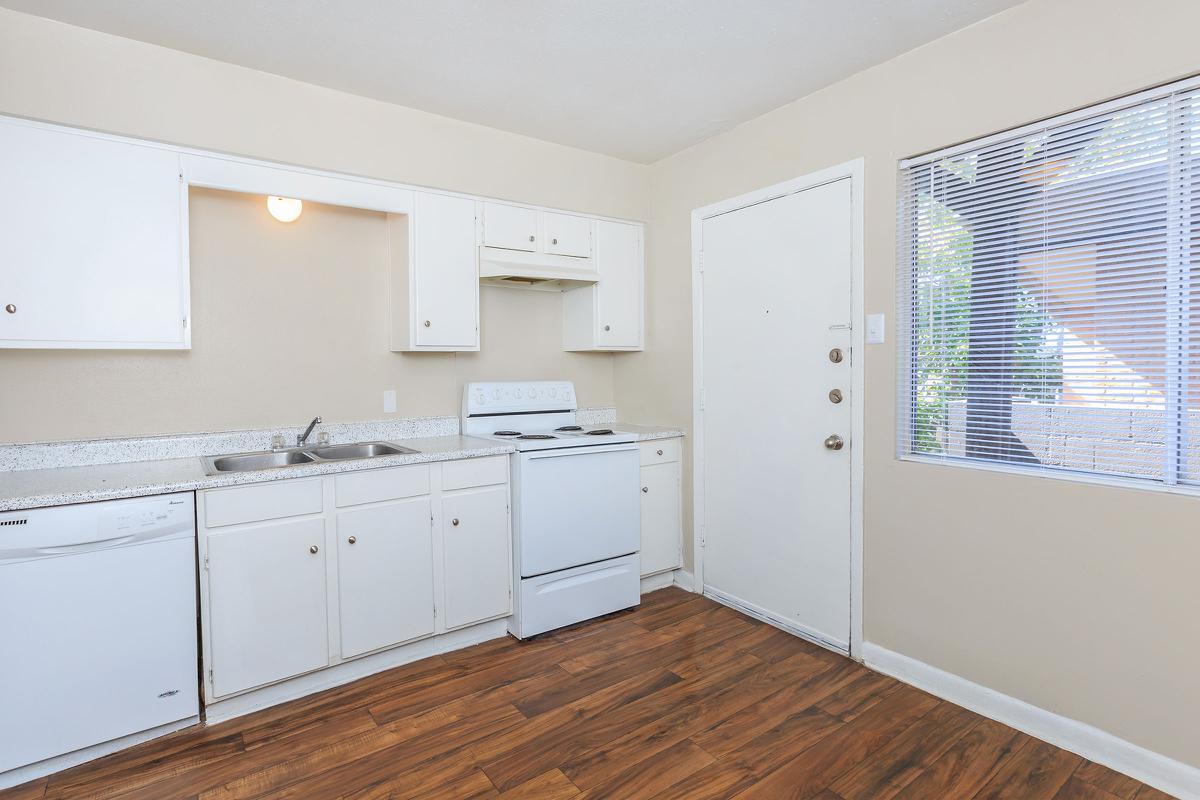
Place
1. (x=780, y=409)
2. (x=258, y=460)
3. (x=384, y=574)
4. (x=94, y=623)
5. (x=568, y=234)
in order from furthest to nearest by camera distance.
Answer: (x=568, y=234) < (x=780, y=409) < (x=258, y=460) < (x=384, y=574) < (x=94, y=623)

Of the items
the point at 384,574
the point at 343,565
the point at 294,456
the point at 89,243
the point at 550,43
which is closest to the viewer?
the point at 89,243

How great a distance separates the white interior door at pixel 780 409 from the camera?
2.75m

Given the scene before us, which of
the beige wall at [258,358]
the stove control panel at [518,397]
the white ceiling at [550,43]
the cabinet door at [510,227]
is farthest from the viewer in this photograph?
the stove control panel at [518,397]

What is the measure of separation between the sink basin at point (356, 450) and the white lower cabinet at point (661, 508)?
135 cm

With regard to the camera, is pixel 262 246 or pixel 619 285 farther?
pixel 619 285

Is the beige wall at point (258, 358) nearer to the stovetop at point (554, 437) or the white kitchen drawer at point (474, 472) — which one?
the stovetop at point (554, 437)

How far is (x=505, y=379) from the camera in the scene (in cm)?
362

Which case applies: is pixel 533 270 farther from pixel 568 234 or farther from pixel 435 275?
pixel 435 275

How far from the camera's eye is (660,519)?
3543 millimetres

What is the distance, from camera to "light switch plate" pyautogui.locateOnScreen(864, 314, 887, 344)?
8.41 ft

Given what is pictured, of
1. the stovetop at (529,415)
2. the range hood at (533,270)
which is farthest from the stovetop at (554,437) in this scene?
the range hood at (533,270)

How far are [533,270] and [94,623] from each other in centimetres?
235

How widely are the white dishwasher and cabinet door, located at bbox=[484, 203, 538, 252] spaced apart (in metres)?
1.84

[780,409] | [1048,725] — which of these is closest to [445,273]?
[780,409]
